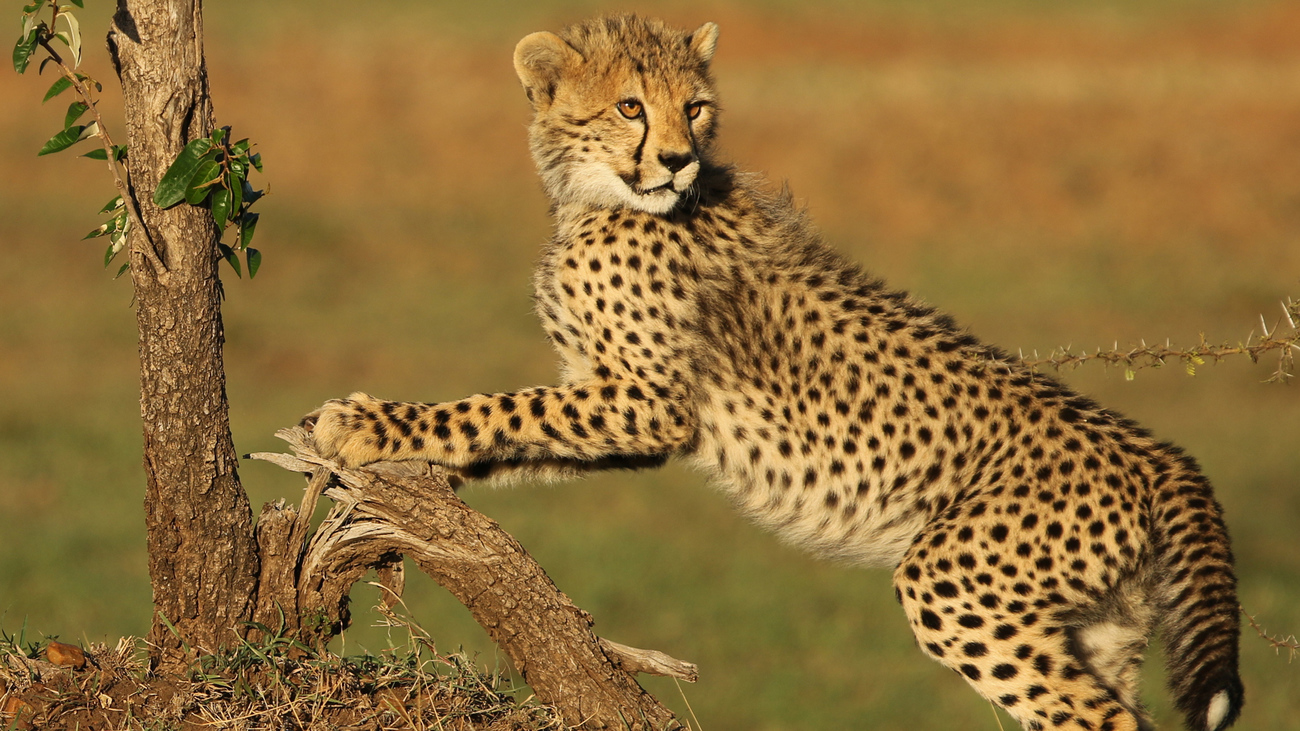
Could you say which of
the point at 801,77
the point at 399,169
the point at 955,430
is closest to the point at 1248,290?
the point at 801,77

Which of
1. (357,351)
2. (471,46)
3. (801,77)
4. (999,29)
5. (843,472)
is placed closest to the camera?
(843,472)

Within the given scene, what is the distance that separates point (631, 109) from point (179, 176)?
5.64 feet

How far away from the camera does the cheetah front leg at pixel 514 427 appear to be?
14.6 feet

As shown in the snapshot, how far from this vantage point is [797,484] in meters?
5.01

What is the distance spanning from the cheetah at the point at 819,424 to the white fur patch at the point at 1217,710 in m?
0.04

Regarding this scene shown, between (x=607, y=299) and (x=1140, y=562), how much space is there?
1.93 metres

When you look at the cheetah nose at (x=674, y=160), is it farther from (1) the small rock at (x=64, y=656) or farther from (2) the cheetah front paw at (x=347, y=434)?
(1) the small rock at (x=64, y=656)

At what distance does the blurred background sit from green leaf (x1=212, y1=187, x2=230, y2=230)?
9.98ft

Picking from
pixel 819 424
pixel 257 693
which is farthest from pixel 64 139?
pixel 819 424

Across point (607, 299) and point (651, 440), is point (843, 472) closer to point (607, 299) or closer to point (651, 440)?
point (651, 440)

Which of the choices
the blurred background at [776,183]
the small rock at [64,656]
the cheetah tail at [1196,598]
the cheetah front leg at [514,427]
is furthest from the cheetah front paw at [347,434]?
the cheetah tail at [1196,598]

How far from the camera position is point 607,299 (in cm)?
494

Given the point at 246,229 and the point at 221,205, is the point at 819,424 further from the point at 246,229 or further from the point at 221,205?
the point at 221,205

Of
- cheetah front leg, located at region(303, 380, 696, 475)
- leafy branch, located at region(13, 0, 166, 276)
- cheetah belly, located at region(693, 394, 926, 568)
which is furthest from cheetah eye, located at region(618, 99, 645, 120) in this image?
leafy branch, located at region(13, 0, 166, 276)
